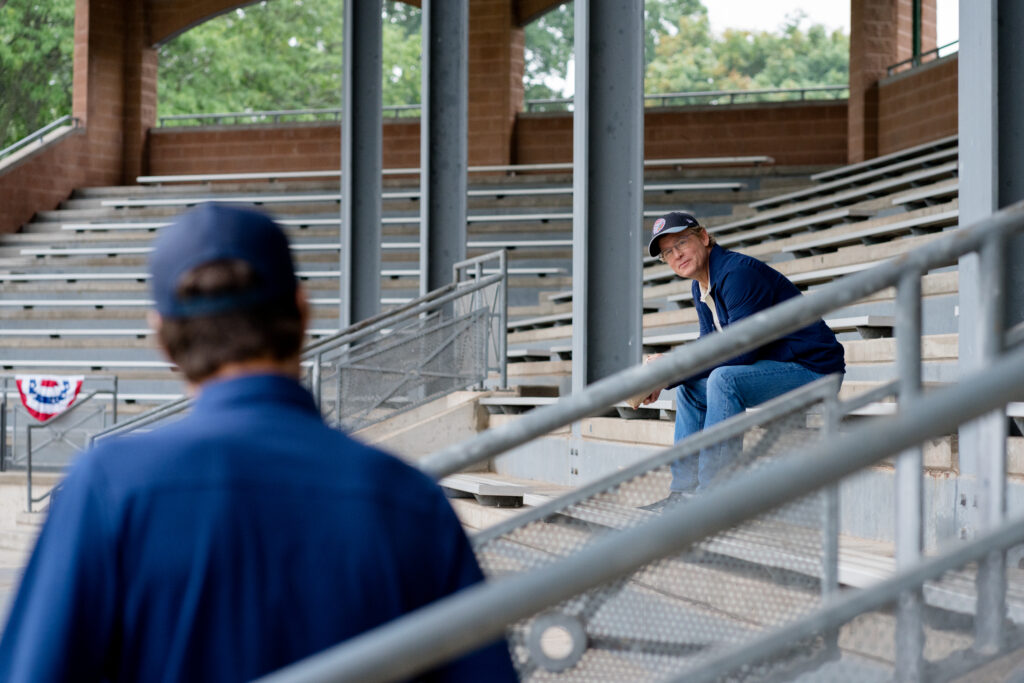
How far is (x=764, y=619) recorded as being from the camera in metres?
2.14

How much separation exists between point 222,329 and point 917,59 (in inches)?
600

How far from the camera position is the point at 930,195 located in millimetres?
8734

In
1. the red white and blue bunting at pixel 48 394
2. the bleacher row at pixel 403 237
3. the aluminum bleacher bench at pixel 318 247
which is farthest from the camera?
the aluminum bleacher bench at pixel 318 247

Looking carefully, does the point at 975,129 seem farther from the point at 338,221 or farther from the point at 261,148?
the point at 261,148

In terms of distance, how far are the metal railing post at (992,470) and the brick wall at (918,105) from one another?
12.3m

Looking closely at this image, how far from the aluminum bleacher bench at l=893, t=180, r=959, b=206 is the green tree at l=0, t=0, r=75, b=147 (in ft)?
68.3

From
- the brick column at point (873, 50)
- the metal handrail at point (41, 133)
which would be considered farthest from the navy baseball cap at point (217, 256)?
the metal handrail at point (41, 133)

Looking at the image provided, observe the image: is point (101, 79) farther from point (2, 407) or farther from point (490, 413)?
point (490, 413)

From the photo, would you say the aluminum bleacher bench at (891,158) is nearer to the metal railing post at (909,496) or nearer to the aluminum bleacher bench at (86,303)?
the aluminum bleacher bench at (86,303)

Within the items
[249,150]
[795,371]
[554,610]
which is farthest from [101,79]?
[554,610]

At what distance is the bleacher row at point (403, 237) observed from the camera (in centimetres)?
1057

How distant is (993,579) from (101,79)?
18.4 metres

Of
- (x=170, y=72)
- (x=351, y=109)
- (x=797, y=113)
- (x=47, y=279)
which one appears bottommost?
(x=47, y=279)

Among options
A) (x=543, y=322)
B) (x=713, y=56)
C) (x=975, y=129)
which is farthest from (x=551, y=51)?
(x=975, y=129)
